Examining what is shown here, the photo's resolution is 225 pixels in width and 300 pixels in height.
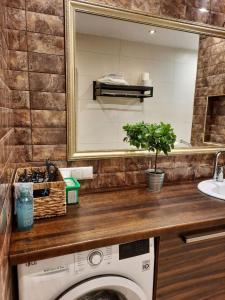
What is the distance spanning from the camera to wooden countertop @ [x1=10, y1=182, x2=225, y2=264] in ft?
2.58

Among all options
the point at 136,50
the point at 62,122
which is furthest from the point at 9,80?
the point at 136,50

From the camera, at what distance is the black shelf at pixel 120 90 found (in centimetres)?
129

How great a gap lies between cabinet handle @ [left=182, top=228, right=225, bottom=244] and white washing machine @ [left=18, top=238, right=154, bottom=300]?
0.17 meters

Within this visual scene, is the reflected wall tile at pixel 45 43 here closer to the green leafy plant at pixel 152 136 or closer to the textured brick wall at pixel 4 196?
the textured brick wall at pixel 4 196

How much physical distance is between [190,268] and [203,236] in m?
0.17

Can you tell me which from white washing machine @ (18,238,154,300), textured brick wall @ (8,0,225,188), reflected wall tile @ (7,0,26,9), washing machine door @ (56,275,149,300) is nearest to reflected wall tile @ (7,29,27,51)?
textured brick wall @ (8,0,225,188)

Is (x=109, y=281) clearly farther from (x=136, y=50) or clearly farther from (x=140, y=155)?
(x=136, y=50)

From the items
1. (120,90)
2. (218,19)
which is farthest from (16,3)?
Answer: (218,19)

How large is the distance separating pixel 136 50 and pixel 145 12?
214mm

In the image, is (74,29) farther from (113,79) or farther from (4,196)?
(4,196)

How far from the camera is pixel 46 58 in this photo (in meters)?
1.14

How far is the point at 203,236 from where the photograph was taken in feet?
3.29

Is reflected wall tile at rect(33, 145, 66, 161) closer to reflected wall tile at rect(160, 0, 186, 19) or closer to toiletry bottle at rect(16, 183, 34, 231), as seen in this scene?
toiletry bottle at rect(16, 183, 34, 231)

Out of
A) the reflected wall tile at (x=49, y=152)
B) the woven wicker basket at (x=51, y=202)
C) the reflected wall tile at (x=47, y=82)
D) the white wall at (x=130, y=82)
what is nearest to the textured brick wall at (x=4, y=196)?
the woven wicker basket at (x=51, y=202)
